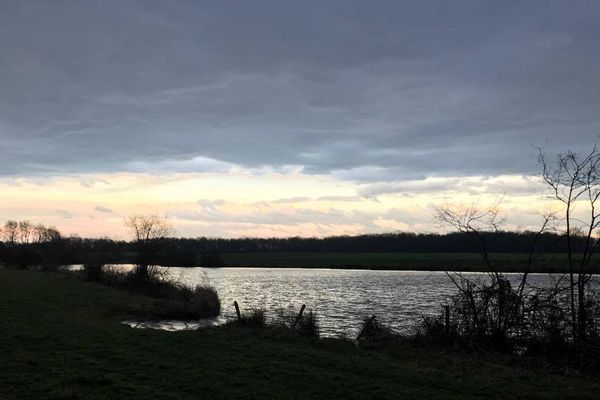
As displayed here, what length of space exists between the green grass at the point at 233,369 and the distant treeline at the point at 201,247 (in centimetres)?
676

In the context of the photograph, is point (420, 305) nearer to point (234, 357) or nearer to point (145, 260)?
point (234, 357)

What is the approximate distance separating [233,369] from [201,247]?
609 ft

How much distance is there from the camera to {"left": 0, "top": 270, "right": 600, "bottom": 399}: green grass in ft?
33.6

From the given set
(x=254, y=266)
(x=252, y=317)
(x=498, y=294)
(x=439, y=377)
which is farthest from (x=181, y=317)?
(x=254, y=266)

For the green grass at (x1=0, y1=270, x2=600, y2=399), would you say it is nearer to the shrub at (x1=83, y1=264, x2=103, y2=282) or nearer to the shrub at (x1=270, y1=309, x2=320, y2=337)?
the shrub at (x1=270, y1=309, x2=320, y2=337)

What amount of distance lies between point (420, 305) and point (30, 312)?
2280cm

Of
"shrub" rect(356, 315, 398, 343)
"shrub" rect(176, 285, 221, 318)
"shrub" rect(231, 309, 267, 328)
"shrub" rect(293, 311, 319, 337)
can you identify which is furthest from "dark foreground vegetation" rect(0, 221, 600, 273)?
"shrub" rect(176, 285, 221, 318)

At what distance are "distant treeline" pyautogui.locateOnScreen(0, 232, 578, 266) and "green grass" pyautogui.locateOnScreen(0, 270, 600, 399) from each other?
676 centimetres

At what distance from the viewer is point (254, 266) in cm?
12369

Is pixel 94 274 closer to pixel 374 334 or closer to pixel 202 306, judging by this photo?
pixel 202 306

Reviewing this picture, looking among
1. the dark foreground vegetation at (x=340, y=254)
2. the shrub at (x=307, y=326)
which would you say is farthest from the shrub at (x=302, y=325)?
the dark foreground vegetation at (x=340, y=254)

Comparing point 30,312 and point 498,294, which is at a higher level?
point 498,294

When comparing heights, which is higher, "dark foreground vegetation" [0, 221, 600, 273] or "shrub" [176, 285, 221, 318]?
"dark foreground vegetation" [0, 221, 600, 273]

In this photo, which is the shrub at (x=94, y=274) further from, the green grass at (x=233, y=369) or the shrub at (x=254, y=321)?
the green grass at (x=233, y=369)
